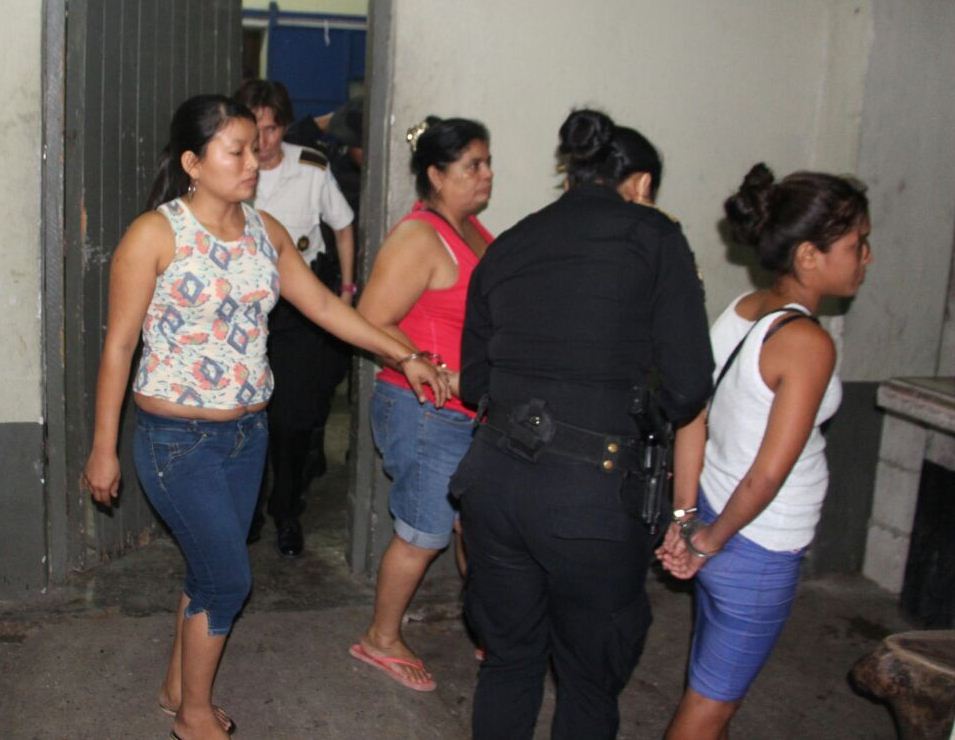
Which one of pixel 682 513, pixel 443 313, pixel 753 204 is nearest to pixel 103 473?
pixel 443 313

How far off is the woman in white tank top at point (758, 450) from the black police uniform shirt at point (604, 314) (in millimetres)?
181

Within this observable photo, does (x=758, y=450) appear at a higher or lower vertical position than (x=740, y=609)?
higher

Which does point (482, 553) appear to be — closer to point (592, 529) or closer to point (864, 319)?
point (592, 529)

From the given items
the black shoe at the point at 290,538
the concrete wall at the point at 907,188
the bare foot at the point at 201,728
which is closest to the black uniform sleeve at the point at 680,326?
the bare foot at the point at 201,728

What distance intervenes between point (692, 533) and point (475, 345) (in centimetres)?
76

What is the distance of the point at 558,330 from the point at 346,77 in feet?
23.9

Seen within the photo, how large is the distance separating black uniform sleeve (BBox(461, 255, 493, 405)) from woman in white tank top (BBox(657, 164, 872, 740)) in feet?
1.82

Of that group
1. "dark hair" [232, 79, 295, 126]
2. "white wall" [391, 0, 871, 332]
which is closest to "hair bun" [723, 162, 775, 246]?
"white wall" [391, 0, 871, 332]

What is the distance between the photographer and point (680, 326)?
2631 millimetres

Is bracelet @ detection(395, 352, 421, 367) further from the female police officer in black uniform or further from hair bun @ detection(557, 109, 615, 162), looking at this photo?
hair bun @ detection(557, 109, 615, 162)

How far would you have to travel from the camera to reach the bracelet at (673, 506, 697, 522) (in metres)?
2.98

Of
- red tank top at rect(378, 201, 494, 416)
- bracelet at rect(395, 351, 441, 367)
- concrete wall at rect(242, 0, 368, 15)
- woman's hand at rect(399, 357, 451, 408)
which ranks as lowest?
woman's hand at rect(399, 357, 451, 408)

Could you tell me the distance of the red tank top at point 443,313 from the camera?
370cm

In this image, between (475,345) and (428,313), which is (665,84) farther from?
(475,345)
